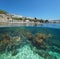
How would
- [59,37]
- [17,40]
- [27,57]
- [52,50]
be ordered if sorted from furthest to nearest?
[59,37], [17,40], [52,50], [27,57]

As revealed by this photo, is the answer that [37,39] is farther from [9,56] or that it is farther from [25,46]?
[9,56]

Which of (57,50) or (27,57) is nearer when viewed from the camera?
(27,57)

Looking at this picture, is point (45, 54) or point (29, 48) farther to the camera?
point (29, 48)

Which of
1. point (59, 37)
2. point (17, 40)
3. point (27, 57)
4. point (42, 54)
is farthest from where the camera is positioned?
point (59, 37)

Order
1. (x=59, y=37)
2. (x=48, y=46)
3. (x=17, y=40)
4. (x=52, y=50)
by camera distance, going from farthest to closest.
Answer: (x=59, y=37), (x=17, y=40), (x=48, y=46), (x=52, y=50)

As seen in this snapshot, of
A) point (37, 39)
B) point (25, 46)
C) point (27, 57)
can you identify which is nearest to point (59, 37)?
point (37, 39)

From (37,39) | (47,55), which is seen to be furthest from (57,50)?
(37,39)

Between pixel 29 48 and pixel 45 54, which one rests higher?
pixel 29 48

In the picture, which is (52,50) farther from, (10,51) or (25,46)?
(10,51)

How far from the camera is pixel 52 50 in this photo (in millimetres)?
11633

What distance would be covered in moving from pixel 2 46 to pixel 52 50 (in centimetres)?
481

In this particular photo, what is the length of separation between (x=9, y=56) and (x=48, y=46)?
→ 4368 millimetres

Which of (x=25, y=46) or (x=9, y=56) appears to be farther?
(x=25, y=46)

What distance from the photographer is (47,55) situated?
34.1 ft
